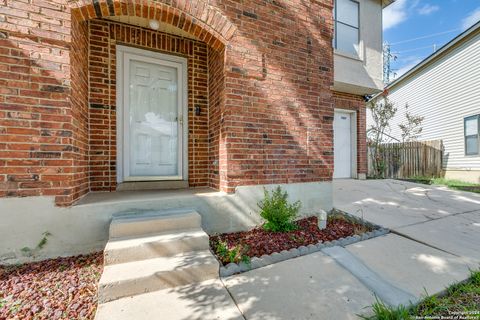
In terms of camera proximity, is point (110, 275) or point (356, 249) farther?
point (356, 249)

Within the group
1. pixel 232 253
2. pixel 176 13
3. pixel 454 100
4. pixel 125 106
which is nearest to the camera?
pixel 232 253

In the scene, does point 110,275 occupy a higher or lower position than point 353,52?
lower

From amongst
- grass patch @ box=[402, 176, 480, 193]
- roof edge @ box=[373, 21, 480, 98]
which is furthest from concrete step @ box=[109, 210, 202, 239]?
roof edge @ box=[373, 21, 480, 98]

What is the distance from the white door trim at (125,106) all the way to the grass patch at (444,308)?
3157 millimetres

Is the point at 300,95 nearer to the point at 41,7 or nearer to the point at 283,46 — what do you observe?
the point at 283,46

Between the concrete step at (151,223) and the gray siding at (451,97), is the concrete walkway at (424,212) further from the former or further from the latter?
the gray siding at (451,97)

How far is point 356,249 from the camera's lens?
8.83 ft

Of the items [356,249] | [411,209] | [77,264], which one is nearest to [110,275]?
[77,264]

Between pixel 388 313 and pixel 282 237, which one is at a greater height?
pixel 282 237

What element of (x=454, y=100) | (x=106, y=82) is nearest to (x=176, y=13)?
(x=106, y=82)

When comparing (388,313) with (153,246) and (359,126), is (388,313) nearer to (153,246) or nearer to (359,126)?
(153,246)

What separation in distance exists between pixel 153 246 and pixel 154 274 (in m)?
0.32

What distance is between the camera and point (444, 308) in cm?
178

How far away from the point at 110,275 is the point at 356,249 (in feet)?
8.43
